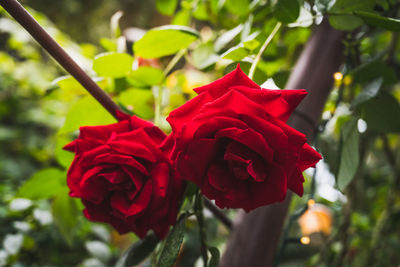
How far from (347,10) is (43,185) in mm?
394

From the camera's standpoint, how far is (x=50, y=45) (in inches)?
9.4

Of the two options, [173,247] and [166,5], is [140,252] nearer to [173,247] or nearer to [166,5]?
[173,247]

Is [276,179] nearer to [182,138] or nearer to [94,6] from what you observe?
[182,138]

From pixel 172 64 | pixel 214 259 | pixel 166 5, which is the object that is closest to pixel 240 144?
pixel 214 259

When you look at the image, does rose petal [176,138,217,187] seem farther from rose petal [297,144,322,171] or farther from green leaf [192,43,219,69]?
green leaf [192,43,219,69]

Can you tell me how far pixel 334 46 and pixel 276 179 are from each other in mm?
256

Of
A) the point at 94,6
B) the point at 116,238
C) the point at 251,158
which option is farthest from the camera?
the point at 94,6

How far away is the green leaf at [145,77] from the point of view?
37 centimetres

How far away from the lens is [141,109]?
1.32 feet

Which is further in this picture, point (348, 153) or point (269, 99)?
point (348, 153)

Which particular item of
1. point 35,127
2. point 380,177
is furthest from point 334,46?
point 35,127

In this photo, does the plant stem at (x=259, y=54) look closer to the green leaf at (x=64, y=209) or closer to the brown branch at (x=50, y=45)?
the brown branch at (x=50, y=45)

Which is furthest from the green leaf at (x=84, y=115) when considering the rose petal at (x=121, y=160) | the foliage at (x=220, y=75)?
the rose petal at (x=121, y=160)

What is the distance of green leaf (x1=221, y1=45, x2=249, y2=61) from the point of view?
0.27 meters
